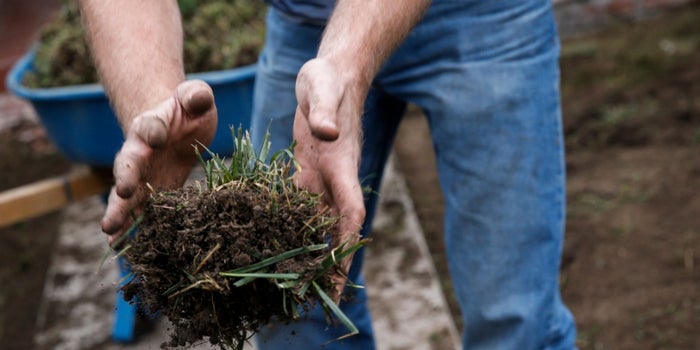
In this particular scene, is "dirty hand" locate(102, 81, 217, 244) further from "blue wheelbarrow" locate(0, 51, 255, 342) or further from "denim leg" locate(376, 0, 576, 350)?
"blue wheelbarrow" locate(0, 51, 255, 342)

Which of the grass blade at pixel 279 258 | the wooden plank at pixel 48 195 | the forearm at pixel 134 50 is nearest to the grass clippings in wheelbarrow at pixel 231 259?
the grass blade at pixel 279 258

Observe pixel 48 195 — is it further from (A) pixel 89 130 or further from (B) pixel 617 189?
(B) pixel 617 189

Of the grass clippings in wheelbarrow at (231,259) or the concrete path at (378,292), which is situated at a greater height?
the grass clippings in wheelbarrow at (231,259)

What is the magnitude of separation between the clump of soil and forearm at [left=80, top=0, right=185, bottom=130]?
1010 mm

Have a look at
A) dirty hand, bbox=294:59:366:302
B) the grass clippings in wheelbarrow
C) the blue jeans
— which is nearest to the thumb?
dirty hand, bbox=294:59:366:302

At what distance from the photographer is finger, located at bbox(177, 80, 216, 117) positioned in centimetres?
135

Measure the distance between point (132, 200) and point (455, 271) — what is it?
0.75 meters

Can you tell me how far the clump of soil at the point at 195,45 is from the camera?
2687mm

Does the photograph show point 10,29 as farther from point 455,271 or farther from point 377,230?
point 455,271

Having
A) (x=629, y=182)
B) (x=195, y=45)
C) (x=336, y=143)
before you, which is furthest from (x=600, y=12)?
(x=336, y=143)

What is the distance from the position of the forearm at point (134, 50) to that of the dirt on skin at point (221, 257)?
26 cm

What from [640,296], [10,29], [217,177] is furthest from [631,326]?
[10,29]

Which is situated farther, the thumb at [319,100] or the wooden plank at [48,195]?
the wooden plank at [48,195]

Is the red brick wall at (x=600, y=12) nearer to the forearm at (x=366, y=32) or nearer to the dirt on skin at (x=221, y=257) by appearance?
the forearm at (x=366, y=32)
